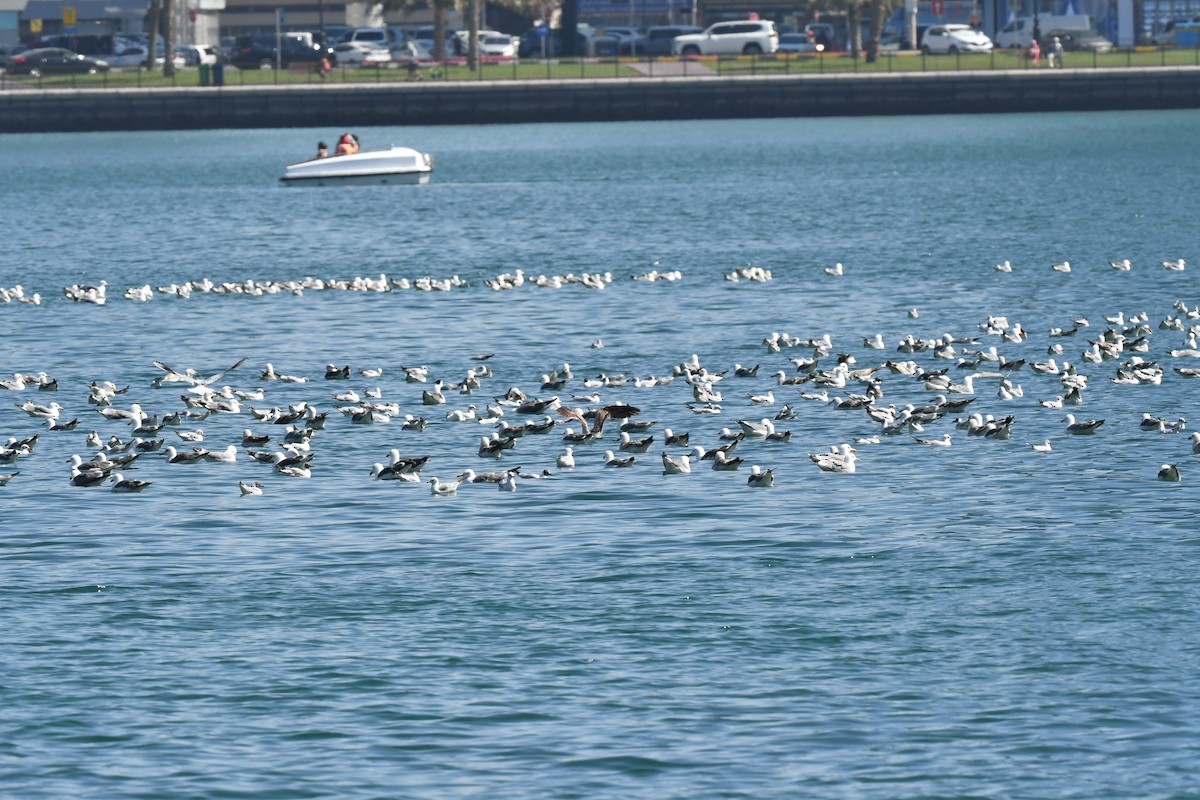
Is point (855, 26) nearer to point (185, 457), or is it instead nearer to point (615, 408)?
point (615, 408)

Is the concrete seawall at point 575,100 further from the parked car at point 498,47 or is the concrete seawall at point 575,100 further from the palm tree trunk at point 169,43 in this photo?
the parked car at point 498,47

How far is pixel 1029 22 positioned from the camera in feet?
464

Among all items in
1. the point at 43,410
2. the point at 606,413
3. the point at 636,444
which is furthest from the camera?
the point at 43,410

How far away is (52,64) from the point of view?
133m

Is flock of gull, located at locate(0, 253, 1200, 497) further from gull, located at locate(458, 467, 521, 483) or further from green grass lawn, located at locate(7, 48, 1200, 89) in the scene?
green grass lawn, located at locate(7, 48, 1200, 89)

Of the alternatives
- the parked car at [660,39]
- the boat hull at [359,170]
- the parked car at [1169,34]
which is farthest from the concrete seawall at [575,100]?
the boat hull at [359,170]

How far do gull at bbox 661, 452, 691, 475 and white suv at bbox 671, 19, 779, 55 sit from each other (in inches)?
4334

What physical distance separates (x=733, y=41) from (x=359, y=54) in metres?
23.3

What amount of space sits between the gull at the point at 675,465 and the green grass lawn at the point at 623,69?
315 feet

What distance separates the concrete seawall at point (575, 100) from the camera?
117m

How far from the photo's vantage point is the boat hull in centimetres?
8756

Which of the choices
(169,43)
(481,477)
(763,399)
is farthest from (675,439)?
(169,43)

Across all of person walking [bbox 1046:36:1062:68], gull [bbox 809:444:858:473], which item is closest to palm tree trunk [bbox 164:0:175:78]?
person walking [bbox 1046:36:1062:68]

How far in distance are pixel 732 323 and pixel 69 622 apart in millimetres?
23745
